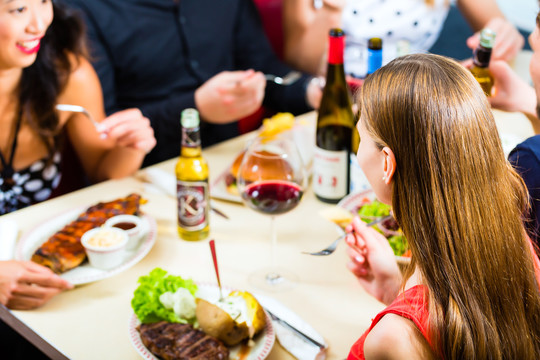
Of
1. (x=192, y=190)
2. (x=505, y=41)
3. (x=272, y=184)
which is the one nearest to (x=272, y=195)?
(x=272, y=184)

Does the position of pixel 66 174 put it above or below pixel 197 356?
below

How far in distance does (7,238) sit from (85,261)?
0.17 metres

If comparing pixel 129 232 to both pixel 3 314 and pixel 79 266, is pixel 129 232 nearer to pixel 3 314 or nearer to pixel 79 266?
pixel 79 266

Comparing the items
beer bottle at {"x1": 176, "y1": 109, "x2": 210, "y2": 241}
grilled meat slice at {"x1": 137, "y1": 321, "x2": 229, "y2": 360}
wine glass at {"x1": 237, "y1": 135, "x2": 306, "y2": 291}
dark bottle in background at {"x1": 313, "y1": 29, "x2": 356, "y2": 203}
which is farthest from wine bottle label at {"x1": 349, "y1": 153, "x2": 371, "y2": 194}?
grilled meat slice at {"x1": 137, "y1": 321, "x2": 229, "y2": 360}

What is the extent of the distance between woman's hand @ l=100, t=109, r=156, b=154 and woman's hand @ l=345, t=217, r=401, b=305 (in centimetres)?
66

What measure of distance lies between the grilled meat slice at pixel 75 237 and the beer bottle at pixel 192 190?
0.42 feet

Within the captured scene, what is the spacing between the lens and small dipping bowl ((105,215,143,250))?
1.19 metres

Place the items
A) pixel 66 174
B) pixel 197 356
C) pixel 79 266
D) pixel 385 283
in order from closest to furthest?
pixel 197 356, pixel 385 283, pixel 79 266, pixel 66 174

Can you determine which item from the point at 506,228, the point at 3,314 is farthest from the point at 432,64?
the point at 3,314

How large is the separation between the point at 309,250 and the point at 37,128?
33.4 inches

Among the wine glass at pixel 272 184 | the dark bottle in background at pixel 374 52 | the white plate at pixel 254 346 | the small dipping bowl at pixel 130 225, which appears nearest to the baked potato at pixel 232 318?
the white plate at pixel 254 346

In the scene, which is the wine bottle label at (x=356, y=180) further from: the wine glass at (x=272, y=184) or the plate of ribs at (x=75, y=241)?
the plate of ribs at (x=75, y=241)

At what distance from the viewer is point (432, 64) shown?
0.72m

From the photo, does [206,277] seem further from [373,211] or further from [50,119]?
[50,119]
